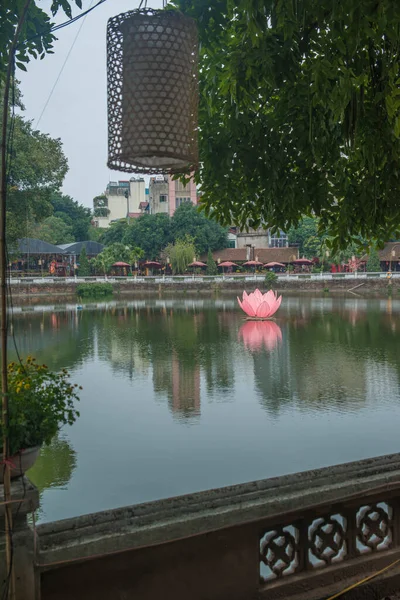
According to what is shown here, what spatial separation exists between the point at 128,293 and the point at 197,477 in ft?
77.8

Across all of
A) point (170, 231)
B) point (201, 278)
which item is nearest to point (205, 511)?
point (201, 278)

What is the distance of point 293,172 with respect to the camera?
3066mm

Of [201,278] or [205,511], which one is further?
[201,278]

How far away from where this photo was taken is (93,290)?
26.8 metres

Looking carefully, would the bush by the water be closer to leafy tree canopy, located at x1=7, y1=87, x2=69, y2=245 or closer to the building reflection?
the building reflection

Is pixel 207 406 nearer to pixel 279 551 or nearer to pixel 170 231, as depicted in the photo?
pixel 279 551

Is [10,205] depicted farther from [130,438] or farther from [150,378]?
[130,438]

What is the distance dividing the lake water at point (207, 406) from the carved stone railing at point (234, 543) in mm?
2642

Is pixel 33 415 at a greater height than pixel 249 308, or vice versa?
pixel 33 415

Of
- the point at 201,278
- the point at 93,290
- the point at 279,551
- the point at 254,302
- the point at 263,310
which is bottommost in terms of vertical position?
the point at 263,310

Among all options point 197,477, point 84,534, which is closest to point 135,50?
point 84,534

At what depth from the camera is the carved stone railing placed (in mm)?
1498

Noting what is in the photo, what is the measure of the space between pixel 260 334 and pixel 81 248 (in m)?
22.3

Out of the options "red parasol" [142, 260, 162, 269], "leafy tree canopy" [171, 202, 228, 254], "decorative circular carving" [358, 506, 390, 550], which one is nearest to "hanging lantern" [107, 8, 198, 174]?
"decorative circular carving" [358, 506, 390, 550]
